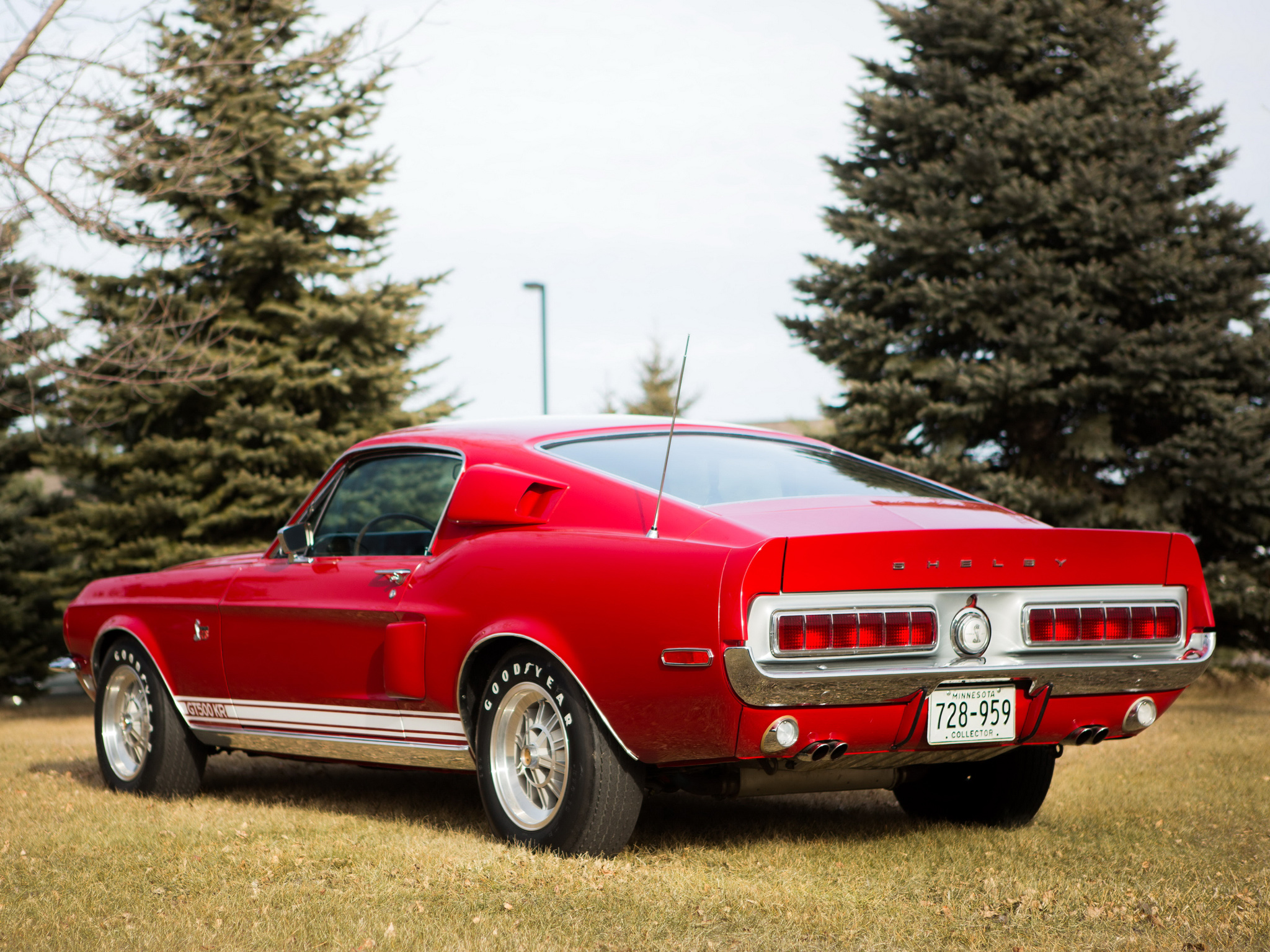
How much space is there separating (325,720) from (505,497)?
1.37m

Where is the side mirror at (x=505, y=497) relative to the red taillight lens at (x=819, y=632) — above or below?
above

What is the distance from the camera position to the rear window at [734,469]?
195 inches

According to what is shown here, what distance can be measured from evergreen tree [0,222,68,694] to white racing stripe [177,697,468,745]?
10.2m

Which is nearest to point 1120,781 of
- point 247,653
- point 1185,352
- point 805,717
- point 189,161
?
point 805,717

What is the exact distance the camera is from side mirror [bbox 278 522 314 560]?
239 inches

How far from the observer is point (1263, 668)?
1363 centimetres

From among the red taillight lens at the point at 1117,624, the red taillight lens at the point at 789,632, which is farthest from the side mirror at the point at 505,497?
the red taillight lens at the point at 1117,624

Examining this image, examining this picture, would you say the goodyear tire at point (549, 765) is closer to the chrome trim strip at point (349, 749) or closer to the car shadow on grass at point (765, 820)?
the chrome trim strip at point (349, 749)

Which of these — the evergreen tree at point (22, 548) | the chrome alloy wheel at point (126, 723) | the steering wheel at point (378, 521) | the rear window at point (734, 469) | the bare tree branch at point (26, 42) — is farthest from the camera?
the evergreen tree at point (22, 548)

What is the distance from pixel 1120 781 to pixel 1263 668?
783 centimetres

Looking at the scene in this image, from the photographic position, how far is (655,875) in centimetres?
452

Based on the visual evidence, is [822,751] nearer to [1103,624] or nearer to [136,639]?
[1103,624]

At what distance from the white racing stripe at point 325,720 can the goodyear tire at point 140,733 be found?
139 millimetres

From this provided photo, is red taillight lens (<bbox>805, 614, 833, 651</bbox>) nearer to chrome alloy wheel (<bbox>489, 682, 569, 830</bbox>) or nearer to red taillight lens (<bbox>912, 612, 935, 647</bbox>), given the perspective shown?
red taillight lens (<bbox>912, 612, 935, 647</bbox>)
